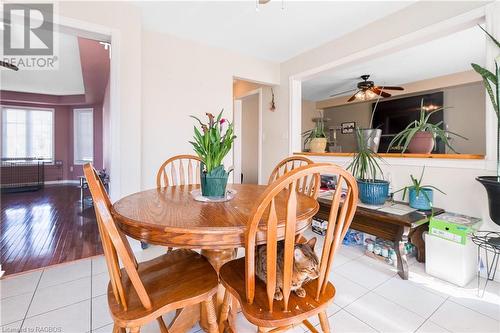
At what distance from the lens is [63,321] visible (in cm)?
139

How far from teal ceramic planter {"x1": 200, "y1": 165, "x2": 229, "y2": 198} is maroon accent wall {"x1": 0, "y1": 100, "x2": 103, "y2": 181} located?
680 cm

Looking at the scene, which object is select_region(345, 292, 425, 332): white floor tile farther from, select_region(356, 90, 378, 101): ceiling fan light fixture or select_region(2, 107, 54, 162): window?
select_region(2, 107, 54, 162): window

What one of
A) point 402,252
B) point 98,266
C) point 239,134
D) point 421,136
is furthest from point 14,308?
point 239,134

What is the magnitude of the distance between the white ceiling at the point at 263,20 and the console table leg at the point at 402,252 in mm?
2106

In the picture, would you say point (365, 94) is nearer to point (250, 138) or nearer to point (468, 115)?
point (468, 115)

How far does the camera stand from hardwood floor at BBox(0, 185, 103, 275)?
215 cm

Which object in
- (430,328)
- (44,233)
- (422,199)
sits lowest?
(430,328)

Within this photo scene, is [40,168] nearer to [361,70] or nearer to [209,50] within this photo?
Result: [209,50]

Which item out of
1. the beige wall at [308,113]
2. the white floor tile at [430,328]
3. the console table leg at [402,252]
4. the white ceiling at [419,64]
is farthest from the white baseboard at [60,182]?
the white floor tile at [430,328]

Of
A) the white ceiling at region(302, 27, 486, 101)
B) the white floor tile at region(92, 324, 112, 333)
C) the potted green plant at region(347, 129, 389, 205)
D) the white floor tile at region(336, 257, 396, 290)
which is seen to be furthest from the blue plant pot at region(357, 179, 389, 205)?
the white floor tile at region(92, 324, 112, 333)

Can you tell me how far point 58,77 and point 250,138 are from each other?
13.5ft

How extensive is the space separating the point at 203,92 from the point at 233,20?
0.92 m

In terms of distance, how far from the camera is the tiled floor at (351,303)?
4.49 feet

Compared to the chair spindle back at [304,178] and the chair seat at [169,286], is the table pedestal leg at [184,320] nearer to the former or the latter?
the chair seat at [169,286]
